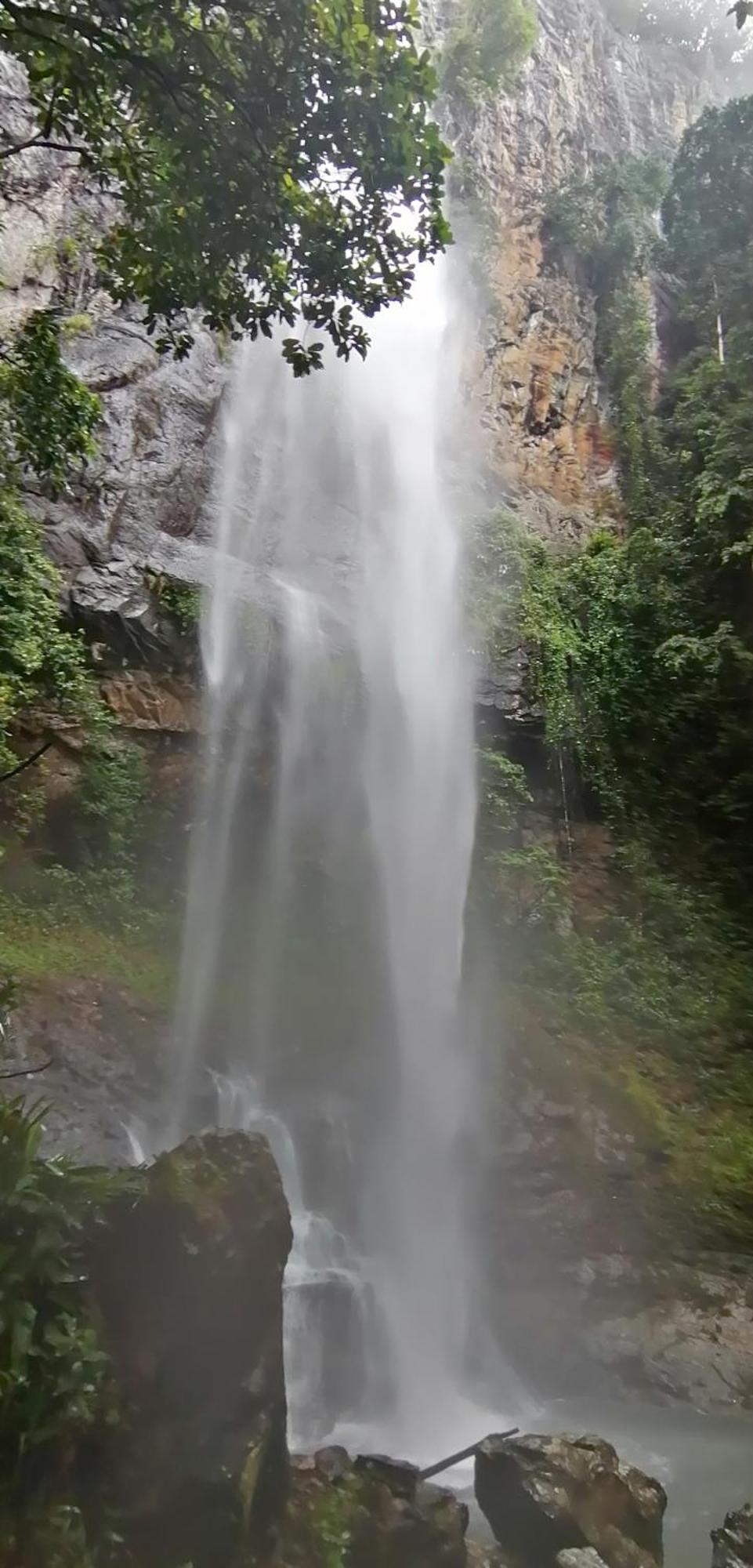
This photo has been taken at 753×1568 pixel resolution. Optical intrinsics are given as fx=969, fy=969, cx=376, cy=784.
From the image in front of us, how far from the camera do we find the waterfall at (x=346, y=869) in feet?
26.7

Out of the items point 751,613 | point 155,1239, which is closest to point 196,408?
point 751,613

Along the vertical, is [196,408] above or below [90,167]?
above

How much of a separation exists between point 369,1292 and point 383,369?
14029mm

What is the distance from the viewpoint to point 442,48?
1859 centimetres

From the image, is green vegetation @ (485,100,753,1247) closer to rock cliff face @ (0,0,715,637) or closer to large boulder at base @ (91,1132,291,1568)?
rock cliff face @ (0,0,715,637)

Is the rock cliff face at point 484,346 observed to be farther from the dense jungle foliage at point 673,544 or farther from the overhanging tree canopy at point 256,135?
the overhanging tree canopy at point 256,135

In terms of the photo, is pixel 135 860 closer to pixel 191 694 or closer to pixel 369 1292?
pixel 191 694

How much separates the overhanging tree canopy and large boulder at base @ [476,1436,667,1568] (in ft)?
20.4

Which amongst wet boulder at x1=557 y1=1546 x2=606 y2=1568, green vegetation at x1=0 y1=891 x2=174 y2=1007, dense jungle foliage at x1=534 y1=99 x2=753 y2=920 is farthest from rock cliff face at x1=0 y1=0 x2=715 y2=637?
wet boulder at x1=557 y1=1546 x2=606 y2=1568

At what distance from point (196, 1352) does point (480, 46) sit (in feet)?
71.9

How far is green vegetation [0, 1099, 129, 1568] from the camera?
3721 mm

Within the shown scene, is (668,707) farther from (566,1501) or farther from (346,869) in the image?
(566,1501)

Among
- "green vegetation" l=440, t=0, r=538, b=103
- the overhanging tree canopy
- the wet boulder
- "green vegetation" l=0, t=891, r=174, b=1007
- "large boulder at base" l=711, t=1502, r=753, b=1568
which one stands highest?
"green vegetation" l=440, t=0, r=538, b=103

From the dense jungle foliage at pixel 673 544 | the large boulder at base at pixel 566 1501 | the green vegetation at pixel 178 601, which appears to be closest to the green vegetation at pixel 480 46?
the dense jungle foliage at pixel 673 544
